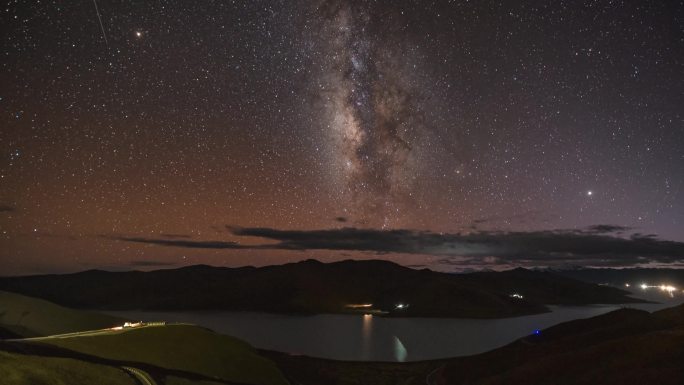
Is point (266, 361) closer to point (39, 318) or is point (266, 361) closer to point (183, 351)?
point (183, 351)

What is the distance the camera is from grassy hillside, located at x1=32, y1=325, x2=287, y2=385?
55.4 metres

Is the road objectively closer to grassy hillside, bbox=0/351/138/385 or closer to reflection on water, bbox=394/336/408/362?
grassy hillside, bbox=0/351/138/385

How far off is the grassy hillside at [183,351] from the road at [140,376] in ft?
15.0

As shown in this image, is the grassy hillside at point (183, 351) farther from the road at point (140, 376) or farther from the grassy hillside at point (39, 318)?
the grassy hillside at point (39, 318)

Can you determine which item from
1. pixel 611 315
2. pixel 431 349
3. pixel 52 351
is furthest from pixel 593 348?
pixel 431 349

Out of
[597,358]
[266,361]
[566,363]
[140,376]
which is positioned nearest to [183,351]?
[266,361]

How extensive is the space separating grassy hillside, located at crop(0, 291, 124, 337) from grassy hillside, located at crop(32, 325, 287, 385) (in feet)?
85.1

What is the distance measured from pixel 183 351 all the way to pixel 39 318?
4272 centimetres

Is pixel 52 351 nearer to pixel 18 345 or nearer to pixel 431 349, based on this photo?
pixel 18 345

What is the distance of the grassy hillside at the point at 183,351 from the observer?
55375mm

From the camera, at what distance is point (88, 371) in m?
41.6

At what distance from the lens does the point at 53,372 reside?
3719 cm

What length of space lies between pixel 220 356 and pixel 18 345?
29.6 meters

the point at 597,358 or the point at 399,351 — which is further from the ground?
the point at 597,358
